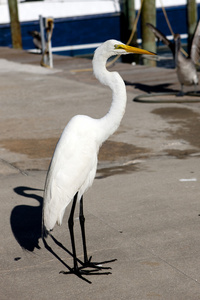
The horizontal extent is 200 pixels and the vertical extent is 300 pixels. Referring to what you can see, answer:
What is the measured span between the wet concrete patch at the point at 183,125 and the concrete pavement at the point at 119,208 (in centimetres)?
2

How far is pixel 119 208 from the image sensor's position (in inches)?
228

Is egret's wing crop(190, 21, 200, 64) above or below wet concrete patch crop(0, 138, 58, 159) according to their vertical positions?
above

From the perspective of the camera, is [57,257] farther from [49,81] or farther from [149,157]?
[49,81]

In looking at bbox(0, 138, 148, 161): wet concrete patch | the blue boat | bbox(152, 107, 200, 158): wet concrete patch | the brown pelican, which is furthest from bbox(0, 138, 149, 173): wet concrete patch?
the blue boat

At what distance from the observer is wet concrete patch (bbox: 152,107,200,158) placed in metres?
7.94

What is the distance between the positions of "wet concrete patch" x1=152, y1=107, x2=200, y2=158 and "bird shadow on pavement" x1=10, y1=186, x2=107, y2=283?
8.22ft

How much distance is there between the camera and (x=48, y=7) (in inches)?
1131

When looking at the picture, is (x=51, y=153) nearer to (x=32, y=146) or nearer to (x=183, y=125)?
(x=32, y=146)

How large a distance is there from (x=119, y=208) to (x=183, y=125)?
3973 millimetres

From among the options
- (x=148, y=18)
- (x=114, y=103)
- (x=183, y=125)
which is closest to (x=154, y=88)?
(x=183, y=125)

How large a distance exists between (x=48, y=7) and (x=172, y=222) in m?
25.1

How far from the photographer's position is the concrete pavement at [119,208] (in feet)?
13.9

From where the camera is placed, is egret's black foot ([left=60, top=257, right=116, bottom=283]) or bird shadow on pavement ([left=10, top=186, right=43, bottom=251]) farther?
bird shadow on pavement ([left=10, top=186, right=43, bottom=251])

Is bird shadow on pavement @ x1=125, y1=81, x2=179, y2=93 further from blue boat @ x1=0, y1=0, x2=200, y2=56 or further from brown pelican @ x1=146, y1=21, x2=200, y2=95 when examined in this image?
blue boat @ x1=0, y1=0, x2=200, y2=56
